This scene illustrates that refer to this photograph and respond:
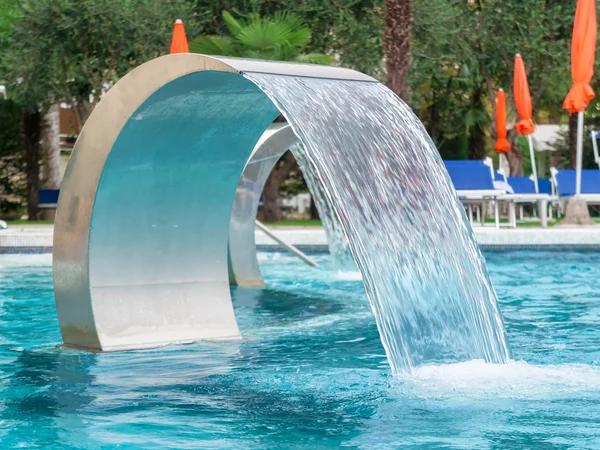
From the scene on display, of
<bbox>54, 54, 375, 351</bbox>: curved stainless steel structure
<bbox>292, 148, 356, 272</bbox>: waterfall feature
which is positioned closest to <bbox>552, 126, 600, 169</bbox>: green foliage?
<bbox>292, 148, 356, 272</bbox>: waterfall feature

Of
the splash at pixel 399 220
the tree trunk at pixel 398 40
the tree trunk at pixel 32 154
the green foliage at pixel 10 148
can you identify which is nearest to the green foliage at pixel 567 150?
the tree trunk at pixel 398 40

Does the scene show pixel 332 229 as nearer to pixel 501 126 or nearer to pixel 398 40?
pixel 398 40

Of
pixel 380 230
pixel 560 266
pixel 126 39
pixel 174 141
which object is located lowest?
pixel 560 266

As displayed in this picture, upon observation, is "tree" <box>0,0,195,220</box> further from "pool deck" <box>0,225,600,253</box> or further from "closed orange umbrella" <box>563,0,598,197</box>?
"closed orange umbrella" <box>563,0,598,197</box>

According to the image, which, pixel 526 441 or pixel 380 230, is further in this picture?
pixel 380 230

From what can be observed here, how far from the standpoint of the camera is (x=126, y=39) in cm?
2056

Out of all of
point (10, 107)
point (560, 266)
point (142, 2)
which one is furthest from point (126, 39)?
point (560, 266)

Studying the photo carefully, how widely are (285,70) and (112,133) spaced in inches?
41.8

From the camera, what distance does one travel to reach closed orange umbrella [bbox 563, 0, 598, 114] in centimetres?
1641

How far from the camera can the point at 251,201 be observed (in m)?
9.97

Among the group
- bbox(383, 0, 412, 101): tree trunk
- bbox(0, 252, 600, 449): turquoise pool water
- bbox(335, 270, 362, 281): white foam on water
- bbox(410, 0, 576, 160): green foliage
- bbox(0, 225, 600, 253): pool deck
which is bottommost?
bbox(335, 270, 362, 281): white foam on water

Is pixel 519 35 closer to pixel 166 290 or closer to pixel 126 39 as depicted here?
pixel 126 39

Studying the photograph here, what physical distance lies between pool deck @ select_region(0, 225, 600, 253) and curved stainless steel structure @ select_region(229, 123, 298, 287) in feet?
13.9

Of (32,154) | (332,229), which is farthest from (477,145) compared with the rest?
(332,229)
